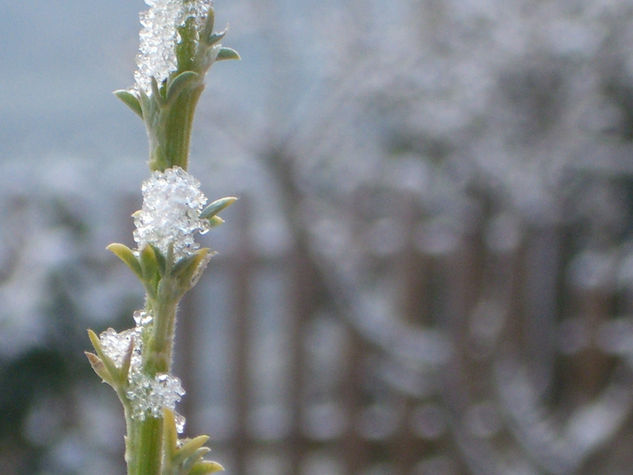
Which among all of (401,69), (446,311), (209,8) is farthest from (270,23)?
(209,8)

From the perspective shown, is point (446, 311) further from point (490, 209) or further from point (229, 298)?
point (229, 298)

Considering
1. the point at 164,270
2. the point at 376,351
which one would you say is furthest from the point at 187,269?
the point at 376,351

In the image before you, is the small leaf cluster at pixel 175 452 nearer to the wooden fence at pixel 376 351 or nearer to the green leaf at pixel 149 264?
the green leaf at pixel 149 264

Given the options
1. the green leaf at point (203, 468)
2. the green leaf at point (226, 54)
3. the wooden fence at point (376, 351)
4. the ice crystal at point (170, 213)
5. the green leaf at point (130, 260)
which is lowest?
the green leaf at point (203, 468)

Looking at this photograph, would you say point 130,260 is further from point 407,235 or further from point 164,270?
point 407,235

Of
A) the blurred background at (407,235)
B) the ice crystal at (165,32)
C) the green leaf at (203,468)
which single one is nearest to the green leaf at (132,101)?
the ice crystal at (165,32)

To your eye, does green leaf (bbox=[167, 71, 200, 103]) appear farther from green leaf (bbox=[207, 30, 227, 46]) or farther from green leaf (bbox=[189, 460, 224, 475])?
green leaf (bbox=[189, 460, 224, 475])

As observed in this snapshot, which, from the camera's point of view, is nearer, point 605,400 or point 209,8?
point 209,8
